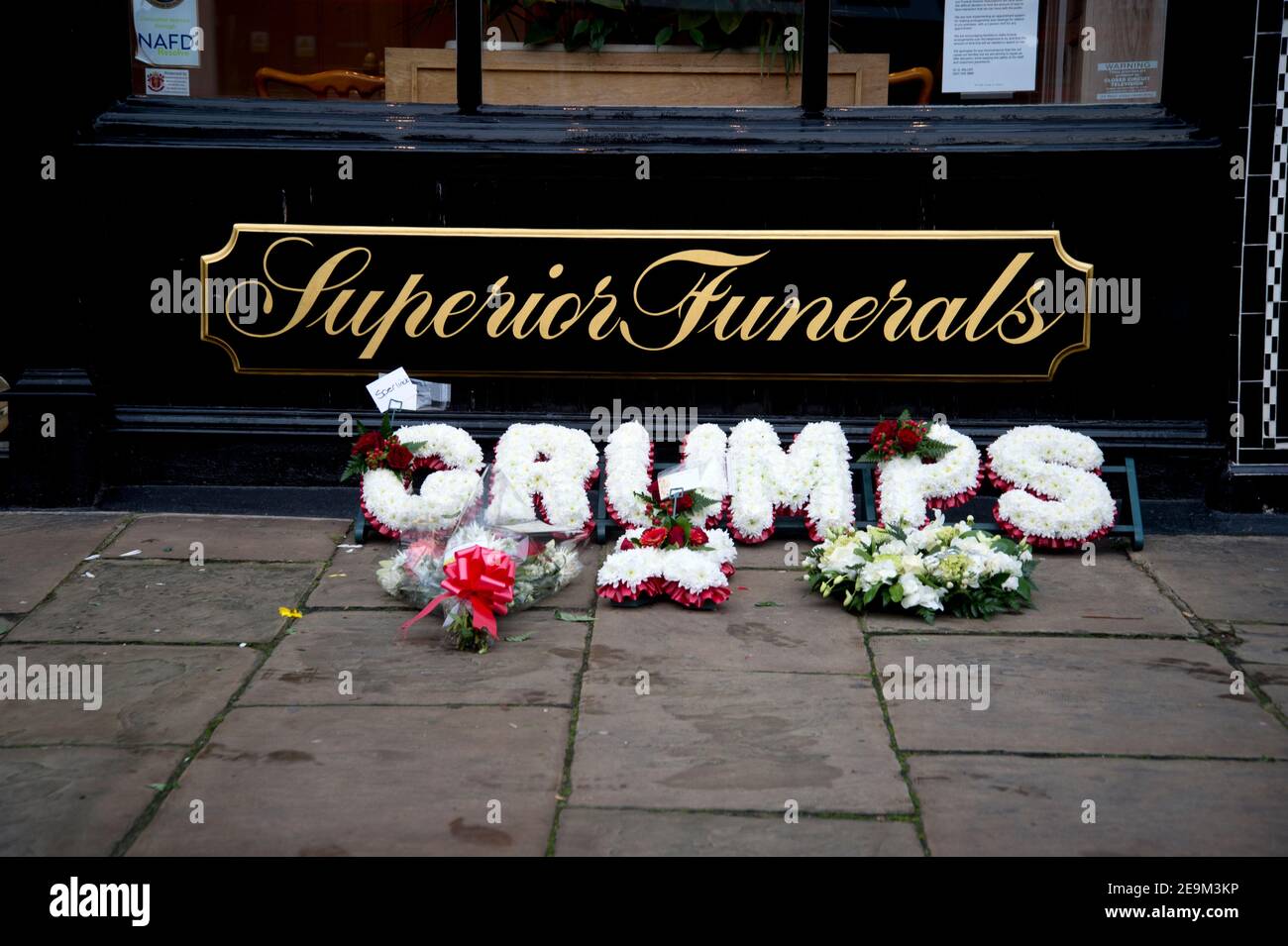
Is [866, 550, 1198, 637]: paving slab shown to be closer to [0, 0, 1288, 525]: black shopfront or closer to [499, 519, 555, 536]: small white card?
[0, 0, 1288, 525]: black shopfront

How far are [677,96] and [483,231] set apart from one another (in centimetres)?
110

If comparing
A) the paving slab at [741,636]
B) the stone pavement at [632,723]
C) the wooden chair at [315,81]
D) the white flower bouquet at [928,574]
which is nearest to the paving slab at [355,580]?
the stone pavement at [632,723]

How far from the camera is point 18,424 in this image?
592cm

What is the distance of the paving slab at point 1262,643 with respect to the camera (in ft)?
14.5

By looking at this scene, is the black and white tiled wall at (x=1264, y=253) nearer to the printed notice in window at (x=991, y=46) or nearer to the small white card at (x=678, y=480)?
the printed notice in window at (x=991, y=46)

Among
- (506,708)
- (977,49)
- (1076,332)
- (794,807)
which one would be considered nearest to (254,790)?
(506,708)

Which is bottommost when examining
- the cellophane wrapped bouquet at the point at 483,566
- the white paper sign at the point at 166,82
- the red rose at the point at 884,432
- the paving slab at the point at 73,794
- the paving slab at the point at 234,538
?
the paving slab at the point at 73,794

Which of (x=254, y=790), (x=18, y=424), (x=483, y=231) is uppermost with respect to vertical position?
(x=483, y=231)

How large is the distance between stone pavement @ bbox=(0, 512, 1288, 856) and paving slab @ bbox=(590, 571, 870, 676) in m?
0.02

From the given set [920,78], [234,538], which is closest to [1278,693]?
[920,78]

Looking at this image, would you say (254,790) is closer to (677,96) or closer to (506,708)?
(506,708)

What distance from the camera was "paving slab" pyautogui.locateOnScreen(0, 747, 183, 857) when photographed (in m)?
3.18

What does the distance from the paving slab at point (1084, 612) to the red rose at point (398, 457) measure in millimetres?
2108

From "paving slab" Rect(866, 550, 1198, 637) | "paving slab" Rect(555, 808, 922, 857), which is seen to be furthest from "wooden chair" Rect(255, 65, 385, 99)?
"paving slab" Rect(555, 808, 922, 857)
